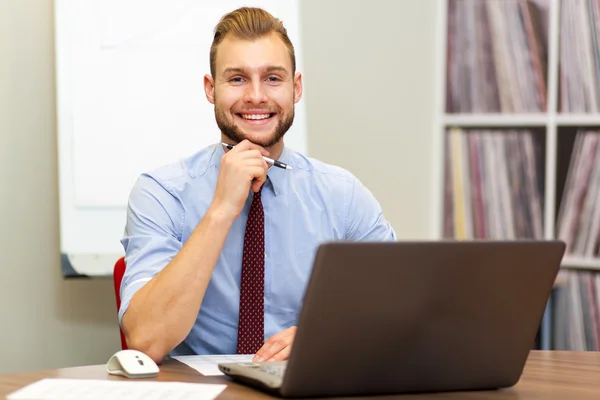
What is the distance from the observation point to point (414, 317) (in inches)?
44.5

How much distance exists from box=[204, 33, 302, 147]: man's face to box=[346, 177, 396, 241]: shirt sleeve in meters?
0.24

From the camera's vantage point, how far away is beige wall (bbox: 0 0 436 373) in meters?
2.64

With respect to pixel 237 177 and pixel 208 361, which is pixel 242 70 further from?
pixel 208 361

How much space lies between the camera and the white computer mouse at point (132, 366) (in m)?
1.30

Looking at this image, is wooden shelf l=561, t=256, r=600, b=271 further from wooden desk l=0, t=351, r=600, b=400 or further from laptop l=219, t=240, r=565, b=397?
laptop l=219, t=240, r=565, b=397

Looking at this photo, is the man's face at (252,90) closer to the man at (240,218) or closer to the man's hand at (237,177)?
the man at (240,218)

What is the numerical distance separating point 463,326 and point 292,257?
0.82m

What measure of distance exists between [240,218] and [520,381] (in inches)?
30.4

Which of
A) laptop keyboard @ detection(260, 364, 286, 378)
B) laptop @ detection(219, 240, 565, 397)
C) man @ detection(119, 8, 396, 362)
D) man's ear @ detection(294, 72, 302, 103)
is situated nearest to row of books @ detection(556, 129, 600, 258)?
man @ detection(119, 8, 396, 362)

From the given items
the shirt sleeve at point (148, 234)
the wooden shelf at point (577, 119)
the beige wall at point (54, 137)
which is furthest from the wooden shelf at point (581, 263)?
the shirt sleeve at point (148, 234)

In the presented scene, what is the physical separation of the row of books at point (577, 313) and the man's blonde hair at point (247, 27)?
5.38 feet

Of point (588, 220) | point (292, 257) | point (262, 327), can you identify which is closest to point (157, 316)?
point (262, 327)

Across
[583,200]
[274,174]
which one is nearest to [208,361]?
[274,174]

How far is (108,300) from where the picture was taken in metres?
2.83
